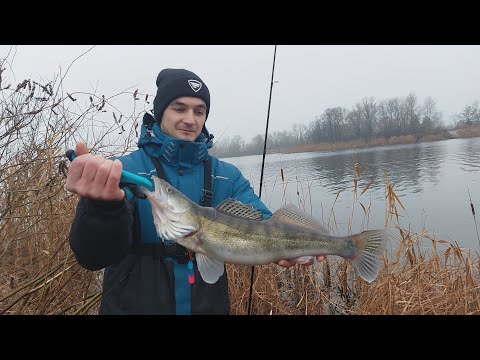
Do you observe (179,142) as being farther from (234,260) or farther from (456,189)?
(456,189)

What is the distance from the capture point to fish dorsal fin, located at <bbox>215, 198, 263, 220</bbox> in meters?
2.32

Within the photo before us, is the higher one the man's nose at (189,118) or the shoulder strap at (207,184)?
the man's nose at (189,118)

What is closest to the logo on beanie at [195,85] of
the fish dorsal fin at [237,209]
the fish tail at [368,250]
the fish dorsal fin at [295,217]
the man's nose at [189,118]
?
the man's nose at [189,118]

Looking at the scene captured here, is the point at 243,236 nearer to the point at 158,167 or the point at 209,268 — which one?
the point at 209,268

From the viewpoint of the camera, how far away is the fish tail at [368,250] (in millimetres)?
2580

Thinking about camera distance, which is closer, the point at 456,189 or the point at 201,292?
the point at 201,292

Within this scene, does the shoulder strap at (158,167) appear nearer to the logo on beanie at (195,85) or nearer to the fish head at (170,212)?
the fish head at (170,212)

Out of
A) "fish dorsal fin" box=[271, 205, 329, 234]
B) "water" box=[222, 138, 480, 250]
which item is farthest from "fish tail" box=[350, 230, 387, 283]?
"water" box=[222, 138, 480, 250]

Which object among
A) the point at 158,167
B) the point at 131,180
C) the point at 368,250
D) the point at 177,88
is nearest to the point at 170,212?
the point at 131,180

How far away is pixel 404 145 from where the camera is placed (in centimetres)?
2875

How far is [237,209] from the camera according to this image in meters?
2.38

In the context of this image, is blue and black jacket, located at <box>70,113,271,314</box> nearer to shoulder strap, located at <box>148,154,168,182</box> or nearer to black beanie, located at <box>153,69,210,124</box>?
shoulder strap, located at <box>148,154,168,182</box>
